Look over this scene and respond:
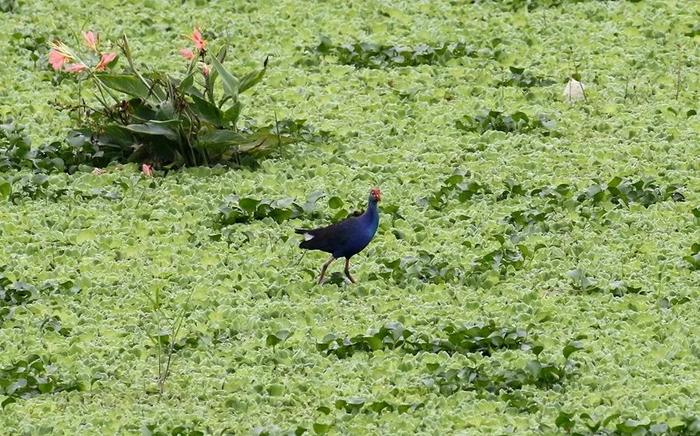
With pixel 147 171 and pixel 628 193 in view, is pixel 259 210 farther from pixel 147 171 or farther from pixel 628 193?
pixel 628 193

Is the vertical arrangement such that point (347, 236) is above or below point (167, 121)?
above

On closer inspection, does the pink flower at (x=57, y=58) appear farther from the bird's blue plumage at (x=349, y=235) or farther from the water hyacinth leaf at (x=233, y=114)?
the bird's blue plumage at (x=349, y=235)

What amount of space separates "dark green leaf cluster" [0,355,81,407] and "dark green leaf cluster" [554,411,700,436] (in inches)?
69.9

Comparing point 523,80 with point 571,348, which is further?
point 523,80

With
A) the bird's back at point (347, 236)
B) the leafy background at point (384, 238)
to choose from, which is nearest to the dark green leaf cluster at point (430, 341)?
the leafy background at point (384, 238)

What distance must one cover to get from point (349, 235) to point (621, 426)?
1.73 metres

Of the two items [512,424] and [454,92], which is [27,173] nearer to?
[454,92]

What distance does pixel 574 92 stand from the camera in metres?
9.40

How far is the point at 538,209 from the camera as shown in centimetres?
791

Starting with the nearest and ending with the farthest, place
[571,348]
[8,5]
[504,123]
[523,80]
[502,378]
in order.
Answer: [502,378]
[571,348]
[504,123]
[523,80]
[8,5]

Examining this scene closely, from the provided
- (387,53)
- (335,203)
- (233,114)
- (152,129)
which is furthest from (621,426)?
(387,53)

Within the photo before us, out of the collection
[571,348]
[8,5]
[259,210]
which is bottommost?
[8,5]

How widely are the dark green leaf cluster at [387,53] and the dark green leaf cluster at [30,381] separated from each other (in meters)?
4.12

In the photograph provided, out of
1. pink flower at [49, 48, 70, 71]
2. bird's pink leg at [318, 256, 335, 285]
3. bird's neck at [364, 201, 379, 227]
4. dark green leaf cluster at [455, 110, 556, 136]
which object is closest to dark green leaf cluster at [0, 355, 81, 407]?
bird's pink leg at [318, 256, 335, 285]
